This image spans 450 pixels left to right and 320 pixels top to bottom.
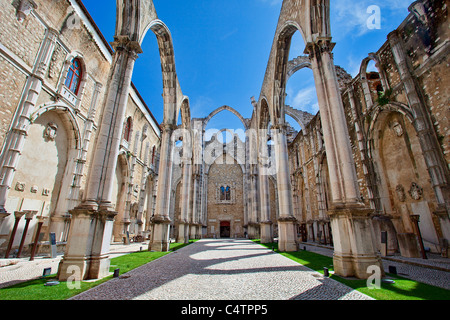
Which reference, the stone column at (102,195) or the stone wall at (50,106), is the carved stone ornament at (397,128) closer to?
the stone column at (102,195)

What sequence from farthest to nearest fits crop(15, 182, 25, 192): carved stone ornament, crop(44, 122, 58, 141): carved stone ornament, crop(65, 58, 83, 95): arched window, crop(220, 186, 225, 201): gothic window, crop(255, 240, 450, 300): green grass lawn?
crop(220, 186, 225, 201): gothic window, crop(65, 58, 83, 95): arched window, crop(44, 122, 58, 141): carved stone ornament, crop(15, 182, 25, 192): carved stone ornament, crop(255, 240, 450, 300): green grass lawn

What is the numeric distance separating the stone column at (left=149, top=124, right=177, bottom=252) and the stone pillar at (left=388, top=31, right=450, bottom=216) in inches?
436

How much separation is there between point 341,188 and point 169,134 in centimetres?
907

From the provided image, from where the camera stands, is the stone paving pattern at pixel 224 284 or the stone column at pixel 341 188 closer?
the stone paving pattern at pixel 224 284

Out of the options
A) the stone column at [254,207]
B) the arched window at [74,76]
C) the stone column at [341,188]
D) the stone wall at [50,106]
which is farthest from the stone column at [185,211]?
the stone column at [341,188]

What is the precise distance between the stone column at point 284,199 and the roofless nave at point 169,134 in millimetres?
53

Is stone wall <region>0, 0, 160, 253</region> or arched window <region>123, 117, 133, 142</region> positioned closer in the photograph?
stone wall <region>0, 0, 160, 253</region>

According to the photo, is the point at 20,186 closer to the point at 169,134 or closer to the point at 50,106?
the point at 50,106

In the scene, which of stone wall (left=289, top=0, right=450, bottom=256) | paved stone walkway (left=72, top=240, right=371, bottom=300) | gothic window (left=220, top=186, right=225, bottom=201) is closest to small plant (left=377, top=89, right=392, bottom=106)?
stone wall (left=289, top=0, right=450, bottom=256)

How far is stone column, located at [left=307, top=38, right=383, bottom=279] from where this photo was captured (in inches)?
179

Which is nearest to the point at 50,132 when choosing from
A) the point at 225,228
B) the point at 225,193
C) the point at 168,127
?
the point at 168,127

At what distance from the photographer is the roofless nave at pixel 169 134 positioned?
5.14 m

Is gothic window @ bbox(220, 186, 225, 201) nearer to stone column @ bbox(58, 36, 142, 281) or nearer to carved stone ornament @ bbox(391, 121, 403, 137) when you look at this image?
carved stone ornament @ bbox(391, 121, 403, 137)
